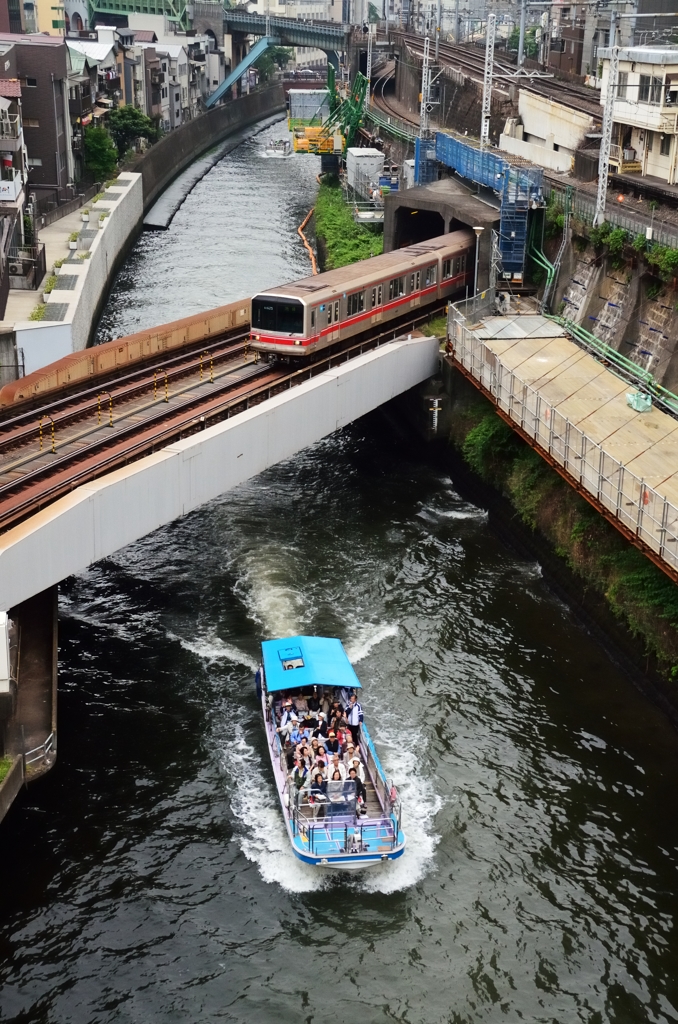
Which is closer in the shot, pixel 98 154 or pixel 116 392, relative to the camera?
pixel 116 392

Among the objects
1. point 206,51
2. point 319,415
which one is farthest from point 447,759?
point 206,51

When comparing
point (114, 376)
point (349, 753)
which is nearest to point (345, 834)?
point (349, 753)

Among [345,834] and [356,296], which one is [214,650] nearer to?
[345,834]

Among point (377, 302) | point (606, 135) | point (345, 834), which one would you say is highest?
point (606, 135)

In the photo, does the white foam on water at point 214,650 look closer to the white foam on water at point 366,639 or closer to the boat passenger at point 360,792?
the white foam on water at point 366,639

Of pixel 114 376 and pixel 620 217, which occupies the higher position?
pixel 620 217

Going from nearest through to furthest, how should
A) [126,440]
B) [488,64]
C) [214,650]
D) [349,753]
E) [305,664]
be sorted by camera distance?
1. [349,753]
2. [305,664]
3. [214,650]
4. [126,440]
5. [488,64]

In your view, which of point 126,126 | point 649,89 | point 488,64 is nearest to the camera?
point 649,89

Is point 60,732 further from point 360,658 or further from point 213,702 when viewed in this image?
point 360,658
